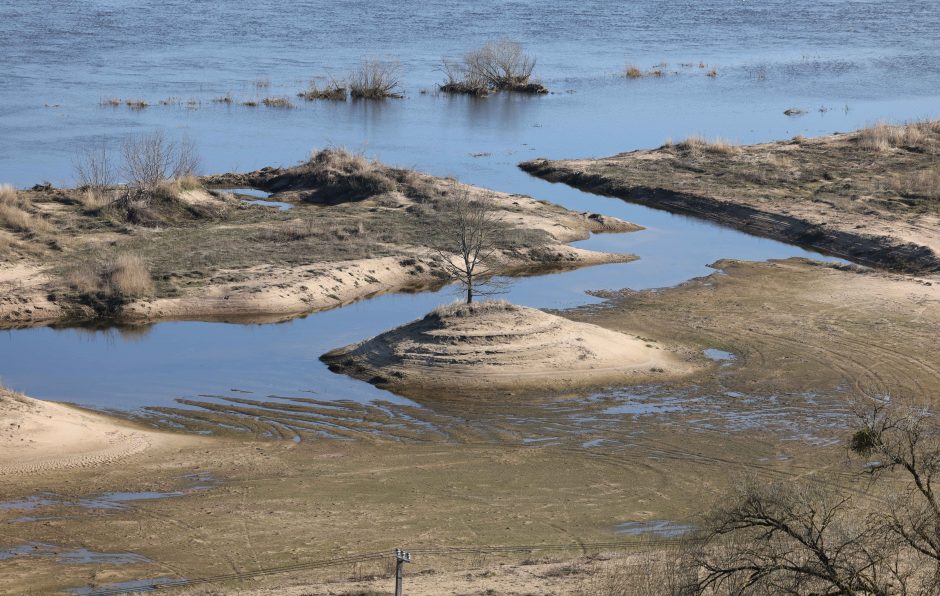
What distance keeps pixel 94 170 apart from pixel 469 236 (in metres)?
15.2

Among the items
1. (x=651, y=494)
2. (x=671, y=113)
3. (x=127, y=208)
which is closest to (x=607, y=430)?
(x=651, y=494)

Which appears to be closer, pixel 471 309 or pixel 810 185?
pixel 471 309

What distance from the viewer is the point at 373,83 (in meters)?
74.0

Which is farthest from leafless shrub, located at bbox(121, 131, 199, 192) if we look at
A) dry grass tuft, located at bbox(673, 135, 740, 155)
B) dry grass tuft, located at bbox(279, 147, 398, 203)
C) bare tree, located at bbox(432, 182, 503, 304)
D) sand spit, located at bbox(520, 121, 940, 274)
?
dry grass tuft, located at bbox(673, 135, 740, 155)

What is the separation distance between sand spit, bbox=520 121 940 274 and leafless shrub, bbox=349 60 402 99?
60.1ft

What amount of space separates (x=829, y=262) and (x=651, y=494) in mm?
21816

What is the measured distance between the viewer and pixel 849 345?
105 ft

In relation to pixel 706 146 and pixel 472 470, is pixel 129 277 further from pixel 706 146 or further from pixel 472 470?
pixel 706 146

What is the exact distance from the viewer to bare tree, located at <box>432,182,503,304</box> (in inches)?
1496

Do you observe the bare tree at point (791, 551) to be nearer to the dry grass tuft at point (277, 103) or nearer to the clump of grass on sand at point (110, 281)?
the clump of grass on sand at point (110, 281)

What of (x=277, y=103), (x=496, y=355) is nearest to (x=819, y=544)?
(x=496, y=355)

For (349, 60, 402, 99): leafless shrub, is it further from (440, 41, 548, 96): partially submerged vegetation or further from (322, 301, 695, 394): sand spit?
(322, 301, 695, 394): sand spit

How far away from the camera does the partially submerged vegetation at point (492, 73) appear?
77.6 metres

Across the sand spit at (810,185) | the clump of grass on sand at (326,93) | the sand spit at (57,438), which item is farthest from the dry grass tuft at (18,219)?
the clump of grass on sand at (326,93)
